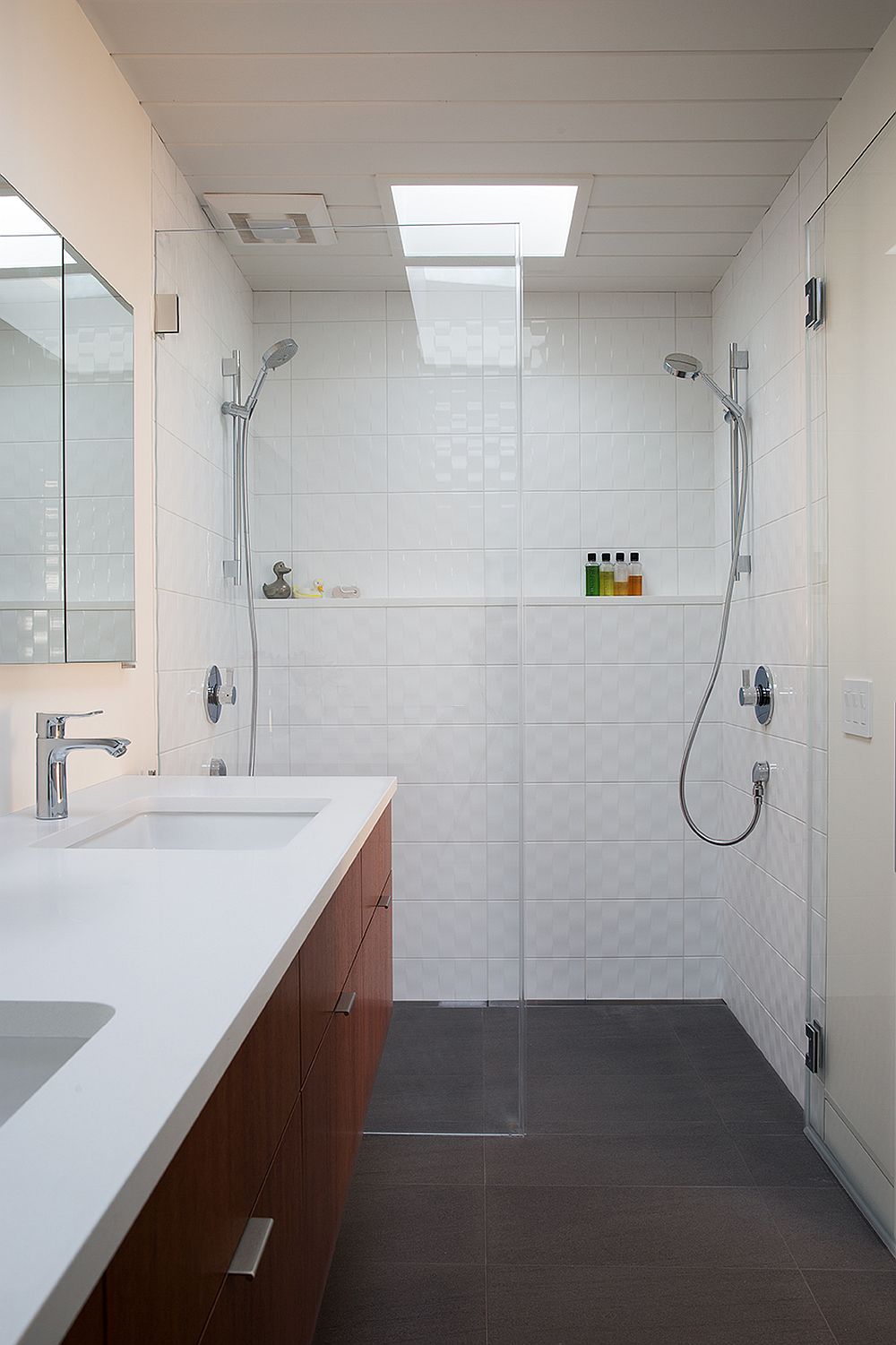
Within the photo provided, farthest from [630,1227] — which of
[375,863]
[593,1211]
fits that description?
[375,863]

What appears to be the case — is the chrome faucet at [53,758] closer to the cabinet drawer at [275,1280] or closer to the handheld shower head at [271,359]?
the cabinet drawer at [275,1280]

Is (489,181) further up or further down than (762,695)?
further up

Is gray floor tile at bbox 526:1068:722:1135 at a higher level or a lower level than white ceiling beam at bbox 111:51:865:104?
lower

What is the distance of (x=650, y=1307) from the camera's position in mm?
1710

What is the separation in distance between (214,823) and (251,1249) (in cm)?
91

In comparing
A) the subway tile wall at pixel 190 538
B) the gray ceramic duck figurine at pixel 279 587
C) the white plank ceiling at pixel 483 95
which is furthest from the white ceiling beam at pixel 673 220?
the gray ceramic duck figurine at pixel 279 587

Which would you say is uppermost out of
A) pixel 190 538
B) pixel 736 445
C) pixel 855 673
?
pixel 736 445

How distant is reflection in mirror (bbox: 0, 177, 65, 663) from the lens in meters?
1.56

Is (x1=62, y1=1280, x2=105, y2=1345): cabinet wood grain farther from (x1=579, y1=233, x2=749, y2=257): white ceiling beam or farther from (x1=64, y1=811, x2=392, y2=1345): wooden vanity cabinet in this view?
(x1=579, y1=233, x2=749, y2=257): white ceiling beam

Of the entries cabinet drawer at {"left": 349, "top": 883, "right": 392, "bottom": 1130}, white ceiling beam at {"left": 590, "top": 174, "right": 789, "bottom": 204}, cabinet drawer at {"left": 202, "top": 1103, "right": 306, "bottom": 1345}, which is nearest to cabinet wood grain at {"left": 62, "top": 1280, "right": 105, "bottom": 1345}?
cabinet drawer at {"left": 202, "top": 1103, "right": 306, "bottom": 1345}

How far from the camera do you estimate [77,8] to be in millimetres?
1886

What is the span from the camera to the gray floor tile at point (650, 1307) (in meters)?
1.63

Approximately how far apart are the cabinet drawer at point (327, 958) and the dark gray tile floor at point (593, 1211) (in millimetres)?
690

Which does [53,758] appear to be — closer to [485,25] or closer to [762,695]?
[485,25]
